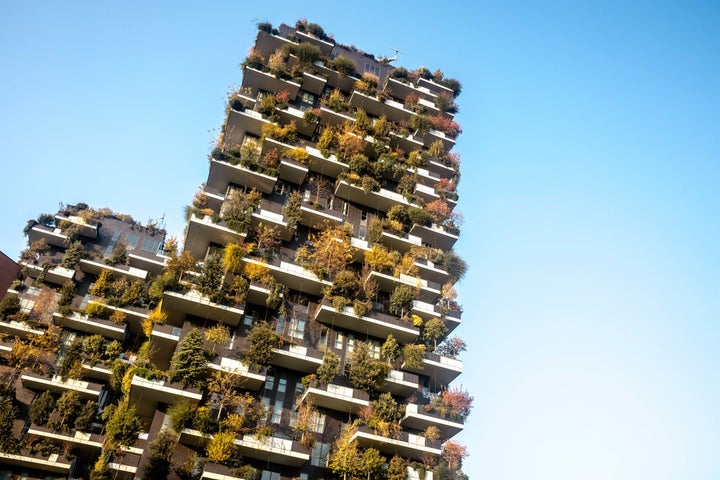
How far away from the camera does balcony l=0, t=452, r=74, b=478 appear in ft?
137

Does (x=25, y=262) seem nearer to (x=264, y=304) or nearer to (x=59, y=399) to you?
(x=59, y=399)

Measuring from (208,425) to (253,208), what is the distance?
16533 millimetres

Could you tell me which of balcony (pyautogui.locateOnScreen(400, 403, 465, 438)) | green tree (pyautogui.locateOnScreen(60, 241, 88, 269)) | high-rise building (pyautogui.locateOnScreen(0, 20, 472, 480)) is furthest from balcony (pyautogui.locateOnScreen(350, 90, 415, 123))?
green tree (pyautogui.locateOnScreen(60, 241, 88, 269))

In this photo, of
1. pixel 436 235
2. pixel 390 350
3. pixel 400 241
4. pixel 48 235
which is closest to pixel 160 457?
pixel 390 350

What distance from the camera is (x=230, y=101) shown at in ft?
155

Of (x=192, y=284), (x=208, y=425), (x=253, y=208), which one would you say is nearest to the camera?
(x=208, y=425)

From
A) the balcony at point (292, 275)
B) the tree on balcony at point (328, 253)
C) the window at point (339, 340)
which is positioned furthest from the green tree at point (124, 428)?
the tree on balcony at point (328, 253)

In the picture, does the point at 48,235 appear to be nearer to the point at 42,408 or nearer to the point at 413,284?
the point at 42,408

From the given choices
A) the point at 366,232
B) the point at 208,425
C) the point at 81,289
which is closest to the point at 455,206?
the point at 366,232

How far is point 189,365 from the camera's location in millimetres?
33969

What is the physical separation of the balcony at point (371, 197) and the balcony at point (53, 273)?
92.9ft

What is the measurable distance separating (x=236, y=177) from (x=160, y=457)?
867 inches

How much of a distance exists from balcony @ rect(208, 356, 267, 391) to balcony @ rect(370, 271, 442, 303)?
12.4 meters

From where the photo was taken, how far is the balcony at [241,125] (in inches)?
1868
